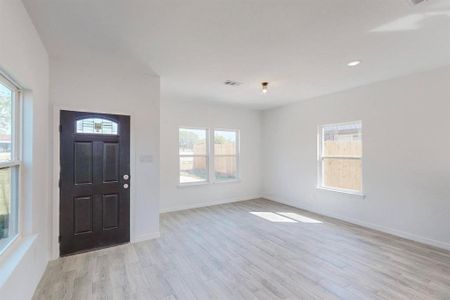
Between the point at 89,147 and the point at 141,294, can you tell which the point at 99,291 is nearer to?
the point at 141,294

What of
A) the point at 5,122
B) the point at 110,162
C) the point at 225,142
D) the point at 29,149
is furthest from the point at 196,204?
the point at 5,122

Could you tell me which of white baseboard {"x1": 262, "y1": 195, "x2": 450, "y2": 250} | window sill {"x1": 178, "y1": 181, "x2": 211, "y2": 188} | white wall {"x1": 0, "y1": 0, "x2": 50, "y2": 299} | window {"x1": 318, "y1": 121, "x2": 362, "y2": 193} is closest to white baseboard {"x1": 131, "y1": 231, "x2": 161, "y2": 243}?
white wall {"x1": 0, "y1": 0, "x2": 50, "y2": 299}

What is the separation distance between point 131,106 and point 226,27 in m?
2.01

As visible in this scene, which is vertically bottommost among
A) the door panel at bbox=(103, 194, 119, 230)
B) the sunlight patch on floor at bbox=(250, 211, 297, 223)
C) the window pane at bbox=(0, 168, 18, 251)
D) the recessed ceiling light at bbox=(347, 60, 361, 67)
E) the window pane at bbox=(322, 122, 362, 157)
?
the sunlight patch on floor at bbox=(250, 211, 297, 223)

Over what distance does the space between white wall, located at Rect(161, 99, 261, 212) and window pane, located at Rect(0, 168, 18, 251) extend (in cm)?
315

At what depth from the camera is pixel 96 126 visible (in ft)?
10.7

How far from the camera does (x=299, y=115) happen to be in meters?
5.59

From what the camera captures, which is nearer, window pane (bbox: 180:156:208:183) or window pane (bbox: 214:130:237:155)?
window pane (bbox: 180:156:208:183)

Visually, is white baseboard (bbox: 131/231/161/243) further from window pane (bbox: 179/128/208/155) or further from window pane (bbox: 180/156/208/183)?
window pane (bbox: 179/128/208/155)

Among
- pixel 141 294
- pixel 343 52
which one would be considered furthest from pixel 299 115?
pixel 141 294

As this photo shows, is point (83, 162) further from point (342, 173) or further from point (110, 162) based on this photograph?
point (342, 173)

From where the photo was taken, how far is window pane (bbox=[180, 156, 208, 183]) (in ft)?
18.3

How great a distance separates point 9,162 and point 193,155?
391 centimetres

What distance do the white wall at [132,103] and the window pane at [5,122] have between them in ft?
3.18
